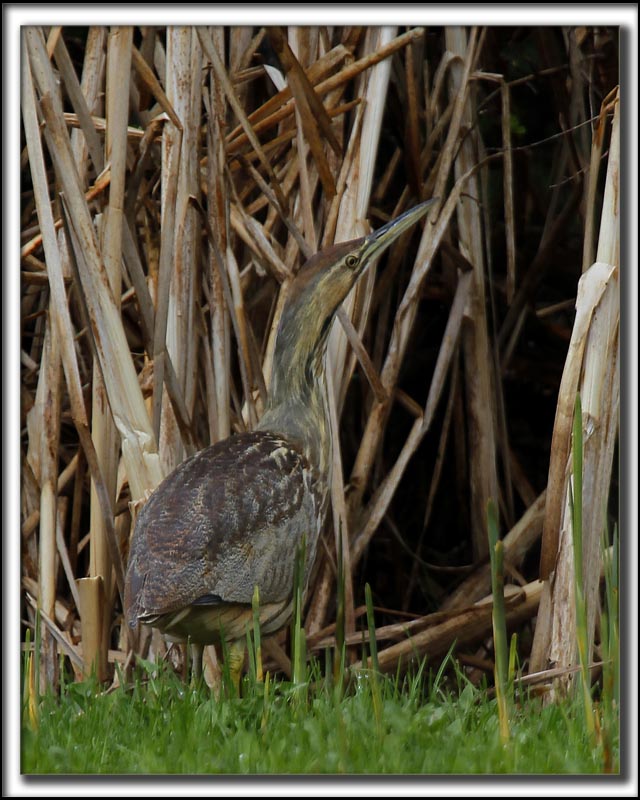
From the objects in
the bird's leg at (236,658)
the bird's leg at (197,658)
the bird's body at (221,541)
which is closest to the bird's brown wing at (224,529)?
the bird's body at (221,541)

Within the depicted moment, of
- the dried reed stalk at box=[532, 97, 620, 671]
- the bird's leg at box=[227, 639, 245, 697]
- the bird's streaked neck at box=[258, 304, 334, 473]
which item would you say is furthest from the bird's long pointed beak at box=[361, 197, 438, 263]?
the bird's leg at box=[227, 639, 245, 697]

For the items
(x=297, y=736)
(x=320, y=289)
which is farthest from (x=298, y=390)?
(x=297, y=736)

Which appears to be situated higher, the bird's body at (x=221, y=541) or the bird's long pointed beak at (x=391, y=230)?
the bird's long pointed beak at (x=391, y=230)

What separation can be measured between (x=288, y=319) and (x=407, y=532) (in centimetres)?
121

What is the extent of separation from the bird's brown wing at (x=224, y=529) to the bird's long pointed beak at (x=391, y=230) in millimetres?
519

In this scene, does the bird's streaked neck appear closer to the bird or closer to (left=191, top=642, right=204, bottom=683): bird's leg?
the bird

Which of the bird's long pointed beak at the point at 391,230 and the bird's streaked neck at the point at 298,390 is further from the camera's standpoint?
the bird's streaked neck at the point at 298,390

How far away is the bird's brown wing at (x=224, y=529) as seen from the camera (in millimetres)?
2416

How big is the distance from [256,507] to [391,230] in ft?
2.40

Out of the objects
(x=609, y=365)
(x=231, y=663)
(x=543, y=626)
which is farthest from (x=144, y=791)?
(x=609, y=365)

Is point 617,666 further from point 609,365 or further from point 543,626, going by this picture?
point 609,365

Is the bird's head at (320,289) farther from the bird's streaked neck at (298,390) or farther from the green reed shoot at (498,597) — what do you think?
the green reed shoot at (498,597)

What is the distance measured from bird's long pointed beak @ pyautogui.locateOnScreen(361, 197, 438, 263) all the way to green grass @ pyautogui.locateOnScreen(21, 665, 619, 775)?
1.05 meters

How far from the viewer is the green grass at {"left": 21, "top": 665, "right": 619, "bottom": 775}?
1.95m
